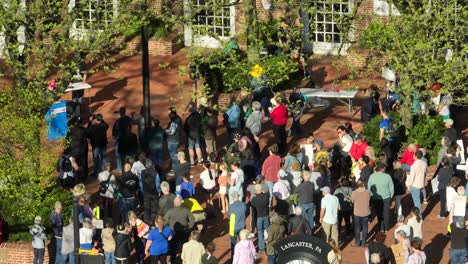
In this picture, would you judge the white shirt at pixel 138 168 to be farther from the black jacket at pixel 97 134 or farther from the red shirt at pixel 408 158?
the red shirt at pixel 408 158

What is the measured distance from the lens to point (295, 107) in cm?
4009

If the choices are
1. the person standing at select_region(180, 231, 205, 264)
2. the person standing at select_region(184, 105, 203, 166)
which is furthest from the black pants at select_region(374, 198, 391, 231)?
the person standing at select_region(184, 105, 203, 166)

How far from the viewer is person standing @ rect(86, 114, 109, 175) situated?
38.1 m

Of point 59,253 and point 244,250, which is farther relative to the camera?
point 59,253

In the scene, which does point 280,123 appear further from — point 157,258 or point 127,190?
point 157,258

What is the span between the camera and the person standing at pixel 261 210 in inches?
1297

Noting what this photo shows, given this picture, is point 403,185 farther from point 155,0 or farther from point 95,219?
point 155,0

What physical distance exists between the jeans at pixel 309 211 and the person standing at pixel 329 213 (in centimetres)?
44

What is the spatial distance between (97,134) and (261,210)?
21.3 feet

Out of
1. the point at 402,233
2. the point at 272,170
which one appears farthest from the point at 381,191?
the point at 402,233

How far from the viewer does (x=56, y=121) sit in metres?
34.2

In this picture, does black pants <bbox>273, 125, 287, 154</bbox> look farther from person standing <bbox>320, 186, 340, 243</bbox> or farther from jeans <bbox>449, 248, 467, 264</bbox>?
jeans <bbox>449, 248, 467, 264</bbox>

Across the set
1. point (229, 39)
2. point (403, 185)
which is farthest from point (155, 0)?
point (403, 185)

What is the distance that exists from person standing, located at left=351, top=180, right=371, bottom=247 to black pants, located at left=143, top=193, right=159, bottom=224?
13.7ft
